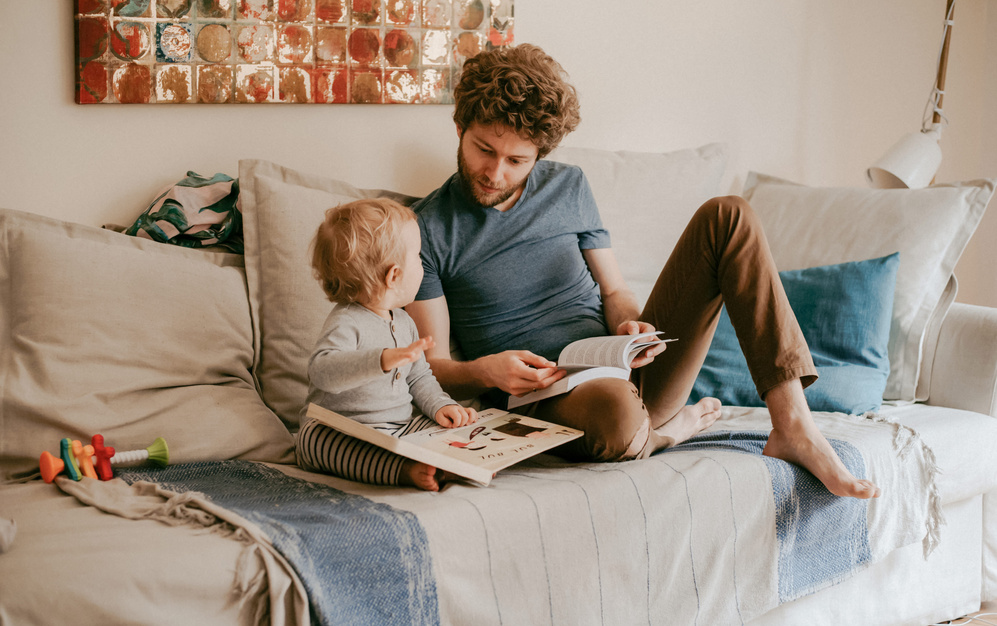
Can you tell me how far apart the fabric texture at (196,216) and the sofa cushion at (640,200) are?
81 cm

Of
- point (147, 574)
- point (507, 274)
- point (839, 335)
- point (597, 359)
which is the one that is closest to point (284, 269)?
point (507, 274)

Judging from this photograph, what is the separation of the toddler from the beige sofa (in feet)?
0.17

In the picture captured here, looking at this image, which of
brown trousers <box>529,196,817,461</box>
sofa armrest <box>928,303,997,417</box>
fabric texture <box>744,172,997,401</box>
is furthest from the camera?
fabric texture <box>744,172,997,401</box>

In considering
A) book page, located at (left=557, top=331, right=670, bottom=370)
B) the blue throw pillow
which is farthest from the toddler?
the blue throw pillow

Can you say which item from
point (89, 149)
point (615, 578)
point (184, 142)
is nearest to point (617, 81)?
point (184, 142)

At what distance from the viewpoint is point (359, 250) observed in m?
1.32

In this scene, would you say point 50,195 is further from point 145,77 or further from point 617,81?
point 617,81

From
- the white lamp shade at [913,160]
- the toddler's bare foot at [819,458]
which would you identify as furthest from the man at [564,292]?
the white lamp shade at [913,160]

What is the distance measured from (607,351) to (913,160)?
1505mm

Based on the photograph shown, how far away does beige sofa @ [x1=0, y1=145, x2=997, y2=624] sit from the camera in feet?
3.18

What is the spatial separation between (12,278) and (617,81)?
5.50 feet

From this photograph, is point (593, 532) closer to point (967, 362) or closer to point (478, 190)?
point (478, 190)

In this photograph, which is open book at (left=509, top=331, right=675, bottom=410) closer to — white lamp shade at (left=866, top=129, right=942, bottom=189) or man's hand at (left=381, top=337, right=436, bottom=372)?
man's hand at (left=381, top=337, right=436, bottom=372)

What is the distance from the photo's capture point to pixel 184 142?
175cm
